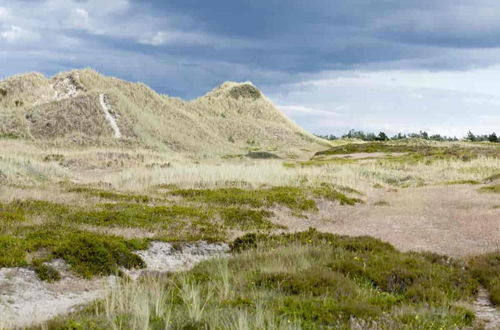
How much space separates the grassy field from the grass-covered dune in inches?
1.8

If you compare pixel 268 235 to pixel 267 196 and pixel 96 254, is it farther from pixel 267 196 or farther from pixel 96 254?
pixel 267 196

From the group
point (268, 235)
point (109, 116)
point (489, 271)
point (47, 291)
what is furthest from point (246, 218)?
point (109, 116)

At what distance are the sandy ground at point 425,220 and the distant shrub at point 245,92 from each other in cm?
10633

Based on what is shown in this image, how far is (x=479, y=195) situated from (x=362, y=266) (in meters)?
19.8

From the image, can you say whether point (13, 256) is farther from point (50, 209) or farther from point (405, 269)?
point (405, 269)

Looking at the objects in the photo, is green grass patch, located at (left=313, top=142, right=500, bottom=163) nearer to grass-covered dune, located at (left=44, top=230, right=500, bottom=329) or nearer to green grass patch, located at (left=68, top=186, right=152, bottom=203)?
green grass patch, located at (left=68, top=186, right=152, bottom=203)

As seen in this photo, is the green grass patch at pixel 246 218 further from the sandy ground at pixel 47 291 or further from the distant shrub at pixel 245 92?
the distant shrub at pixel 245 92

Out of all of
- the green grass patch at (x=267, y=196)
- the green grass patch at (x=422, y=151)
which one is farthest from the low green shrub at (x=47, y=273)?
the green grass patch at (x=422, y=151)

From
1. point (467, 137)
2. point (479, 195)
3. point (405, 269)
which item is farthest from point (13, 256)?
point (467, 137)

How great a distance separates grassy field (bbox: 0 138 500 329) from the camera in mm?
9828

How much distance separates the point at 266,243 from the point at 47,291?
781 cm

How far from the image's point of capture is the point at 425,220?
81.0 ft

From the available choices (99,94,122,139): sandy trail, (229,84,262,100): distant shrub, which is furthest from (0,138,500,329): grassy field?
→ (229,84,262,100): distant shrub

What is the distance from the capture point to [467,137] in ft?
485
